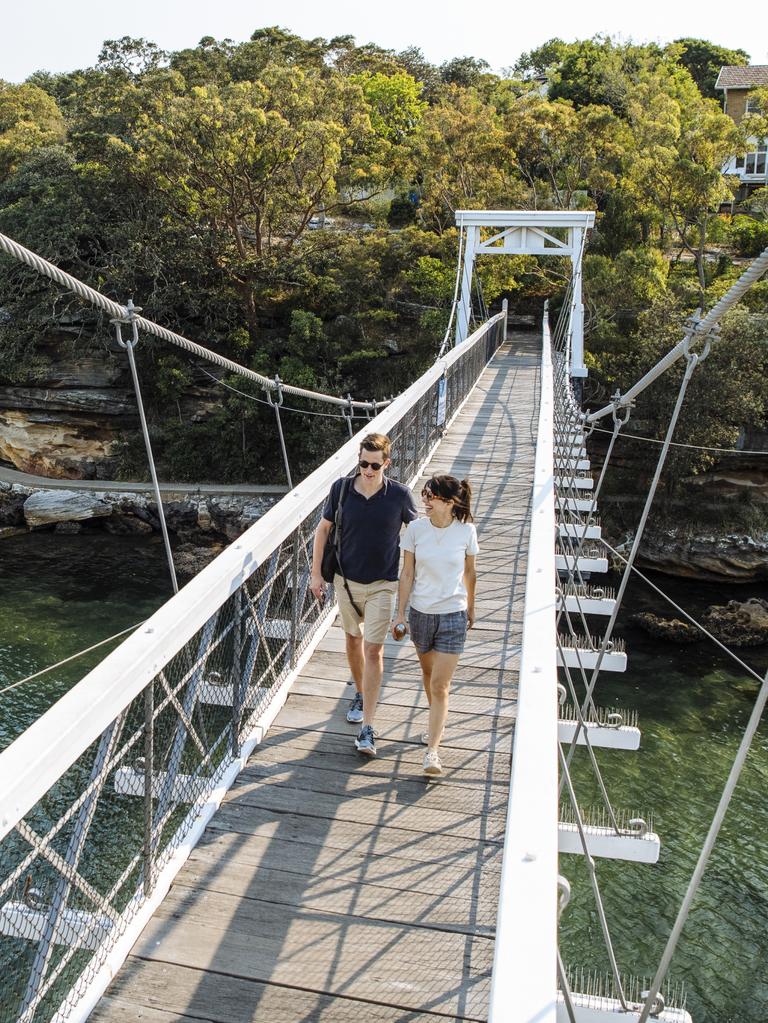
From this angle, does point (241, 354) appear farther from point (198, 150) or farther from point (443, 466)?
point (443, 466)

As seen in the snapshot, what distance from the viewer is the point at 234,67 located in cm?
2588

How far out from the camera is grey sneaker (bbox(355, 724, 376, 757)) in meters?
3.13

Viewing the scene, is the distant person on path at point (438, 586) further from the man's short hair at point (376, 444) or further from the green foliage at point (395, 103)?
the green foliage at point (395, 103)

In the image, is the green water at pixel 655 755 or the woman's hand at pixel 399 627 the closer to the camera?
the woman's hand at pixel 399 627

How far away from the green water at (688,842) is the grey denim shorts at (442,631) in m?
5.32

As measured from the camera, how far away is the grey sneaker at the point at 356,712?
3389 millimetres

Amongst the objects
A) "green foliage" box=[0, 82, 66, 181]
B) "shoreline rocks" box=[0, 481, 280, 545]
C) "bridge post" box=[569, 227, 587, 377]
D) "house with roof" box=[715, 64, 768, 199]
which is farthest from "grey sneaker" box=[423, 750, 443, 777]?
"house with roof" box=[715, 64, 768, 199]

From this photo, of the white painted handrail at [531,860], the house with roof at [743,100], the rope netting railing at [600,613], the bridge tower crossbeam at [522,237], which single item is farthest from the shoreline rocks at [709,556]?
the house with roof at [743,100]

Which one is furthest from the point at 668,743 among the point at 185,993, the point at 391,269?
the point at 391,269

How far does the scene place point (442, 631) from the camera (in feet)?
9.85

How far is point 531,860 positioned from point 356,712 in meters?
1.98

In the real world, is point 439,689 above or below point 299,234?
below

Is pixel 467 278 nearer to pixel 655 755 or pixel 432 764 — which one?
pixel 655 755

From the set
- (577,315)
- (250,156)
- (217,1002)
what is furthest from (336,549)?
(250,156)
